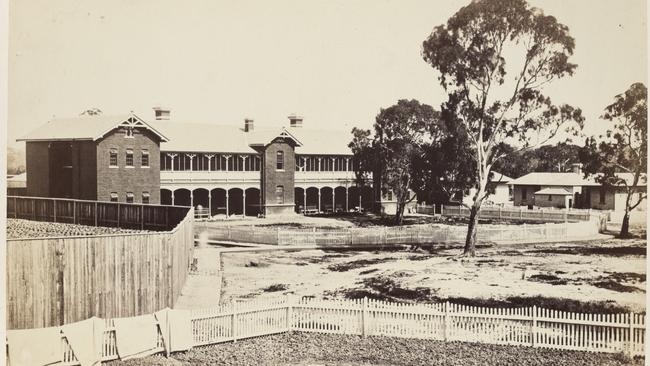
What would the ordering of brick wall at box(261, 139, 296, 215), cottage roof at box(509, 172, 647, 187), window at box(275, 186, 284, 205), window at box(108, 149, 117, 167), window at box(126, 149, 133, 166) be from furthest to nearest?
cottage roof at box(509, 172, 647, 187) → window at box(275, 186, 284, 205) → brick wall at box(261, 139, 296, 215) → window at box(126, 149, 133, 166) → window at box(108, 149, 117, 167)

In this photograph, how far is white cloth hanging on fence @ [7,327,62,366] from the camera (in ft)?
40.2

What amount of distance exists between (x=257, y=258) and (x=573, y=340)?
50.9 feet

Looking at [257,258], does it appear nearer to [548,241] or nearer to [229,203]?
[548,241]

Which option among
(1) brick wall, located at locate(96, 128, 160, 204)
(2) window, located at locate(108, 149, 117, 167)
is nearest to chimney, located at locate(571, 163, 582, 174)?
(1) brick wall, located at locate(96, 128, 160, 204)

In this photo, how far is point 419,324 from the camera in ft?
50.4

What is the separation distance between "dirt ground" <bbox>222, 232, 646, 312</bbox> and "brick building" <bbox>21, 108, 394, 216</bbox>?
11868mm

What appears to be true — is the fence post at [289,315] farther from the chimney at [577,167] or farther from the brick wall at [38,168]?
the chimney at [577,167]

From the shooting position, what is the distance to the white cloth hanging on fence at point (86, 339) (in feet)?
41.2

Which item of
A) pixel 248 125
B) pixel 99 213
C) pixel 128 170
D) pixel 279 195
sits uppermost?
pixel 248 125

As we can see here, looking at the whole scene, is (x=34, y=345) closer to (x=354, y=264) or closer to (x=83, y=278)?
(x=83, y=278)

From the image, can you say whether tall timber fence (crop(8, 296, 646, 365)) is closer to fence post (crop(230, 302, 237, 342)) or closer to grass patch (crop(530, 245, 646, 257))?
fence post (crop(230, 302, 237, 342))

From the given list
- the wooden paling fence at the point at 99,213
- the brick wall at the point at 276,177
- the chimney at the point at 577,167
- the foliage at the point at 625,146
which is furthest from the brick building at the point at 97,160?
the chimney at the point at 577,167

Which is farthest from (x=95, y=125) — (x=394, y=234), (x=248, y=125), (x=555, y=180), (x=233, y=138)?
(x=555, y=180)

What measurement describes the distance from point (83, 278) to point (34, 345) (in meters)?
1.93
